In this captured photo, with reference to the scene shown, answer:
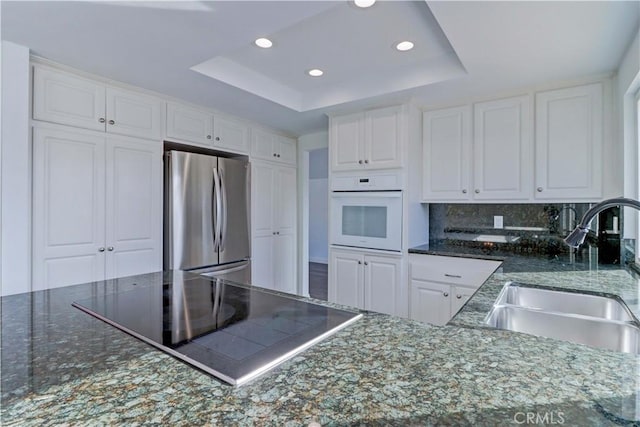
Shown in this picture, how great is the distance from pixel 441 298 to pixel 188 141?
8.44 feet

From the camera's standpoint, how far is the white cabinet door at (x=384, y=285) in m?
2.81

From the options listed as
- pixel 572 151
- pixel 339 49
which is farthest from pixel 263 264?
pixel 572 151

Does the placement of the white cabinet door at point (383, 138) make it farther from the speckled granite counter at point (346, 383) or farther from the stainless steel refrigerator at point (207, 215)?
the speckled granite counter at point (346, 383)

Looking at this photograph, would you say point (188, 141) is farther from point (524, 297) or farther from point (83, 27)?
point (524, 297)

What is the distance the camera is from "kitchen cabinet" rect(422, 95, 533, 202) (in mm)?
2574

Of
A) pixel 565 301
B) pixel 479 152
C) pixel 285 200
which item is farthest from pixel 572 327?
pixel 285 200

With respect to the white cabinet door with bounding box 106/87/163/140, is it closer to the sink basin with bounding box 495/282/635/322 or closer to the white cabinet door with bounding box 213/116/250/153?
the white cabinet door with bounding box 213/116/250/153

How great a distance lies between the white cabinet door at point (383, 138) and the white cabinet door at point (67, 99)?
7.03 feet

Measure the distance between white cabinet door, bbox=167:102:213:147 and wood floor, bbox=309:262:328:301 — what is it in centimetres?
251

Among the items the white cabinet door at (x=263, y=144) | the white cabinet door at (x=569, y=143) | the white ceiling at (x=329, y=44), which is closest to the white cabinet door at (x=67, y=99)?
the white ceiling at (x=329, y=44)

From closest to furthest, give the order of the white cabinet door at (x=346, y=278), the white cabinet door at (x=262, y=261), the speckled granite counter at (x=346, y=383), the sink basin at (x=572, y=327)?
the speckled granite counter at (x=346, y=383), the sink basin at (x=572, y=327), the white cabinet door at (x=346, y=278), the white cabinet door at (x=262, y=261)

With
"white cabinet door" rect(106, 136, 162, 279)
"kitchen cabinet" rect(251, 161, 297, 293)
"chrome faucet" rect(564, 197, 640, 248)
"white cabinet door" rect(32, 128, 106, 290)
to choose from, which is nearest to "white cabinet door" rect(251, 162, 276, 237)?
"kitchen cabinet" rect(251, 161, 297, 293)

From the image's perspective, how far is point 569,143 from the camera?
239cm

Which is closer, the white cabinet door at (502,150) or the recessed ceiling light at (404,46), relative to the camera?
the recessed ceiling light at (404,46)
